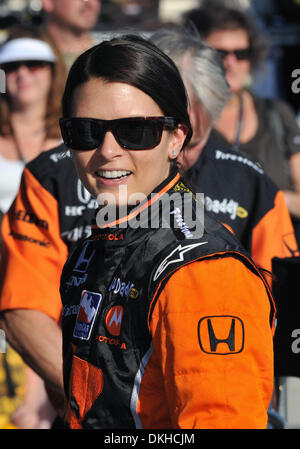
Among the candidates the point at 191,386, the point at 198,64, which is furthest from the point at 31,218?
the point at 191,386

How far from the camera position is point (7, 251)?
2656 mm

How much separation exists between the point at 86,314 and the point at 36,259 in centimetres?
97

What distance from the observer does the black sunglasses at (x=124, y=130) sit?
1625 millimetres

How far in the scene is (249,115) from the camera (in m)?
3.89

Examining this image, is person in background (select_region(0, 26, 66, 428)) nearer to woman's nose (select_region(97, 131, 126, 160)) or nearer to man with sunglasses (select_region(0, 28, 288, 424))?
man with sunglasses (select_region(0, 28, 288, 424))

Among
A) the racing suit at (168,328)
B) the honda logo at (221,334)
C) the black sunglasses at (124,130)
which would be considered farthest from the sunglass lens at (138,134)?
the honda logo at (221,334)

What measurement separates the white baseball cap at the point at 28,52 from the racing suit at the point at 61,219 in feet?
5.40

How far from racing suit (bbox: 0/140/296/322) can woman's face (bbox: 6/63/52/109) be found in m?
1.59

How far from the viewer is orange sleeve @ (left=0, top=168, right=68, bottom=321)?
8.42 feet

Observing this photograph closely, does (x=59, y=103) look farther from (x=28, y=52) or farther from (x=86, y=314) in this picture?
(x=86, y=314)

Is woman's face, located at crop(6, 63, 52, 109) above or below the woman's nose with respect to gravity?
above

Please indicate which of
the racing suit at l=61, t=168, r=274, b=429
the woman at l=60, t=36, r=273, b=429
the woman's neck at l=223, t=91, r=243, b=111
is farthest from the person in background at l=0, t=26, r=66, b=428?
the racing suit at l=61, t=168, r=274, b=429

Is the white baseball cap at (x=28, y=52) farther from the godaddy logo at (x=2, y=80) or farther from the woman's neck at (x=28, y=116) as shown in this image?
the woman's neck at (x=28, y=116)
